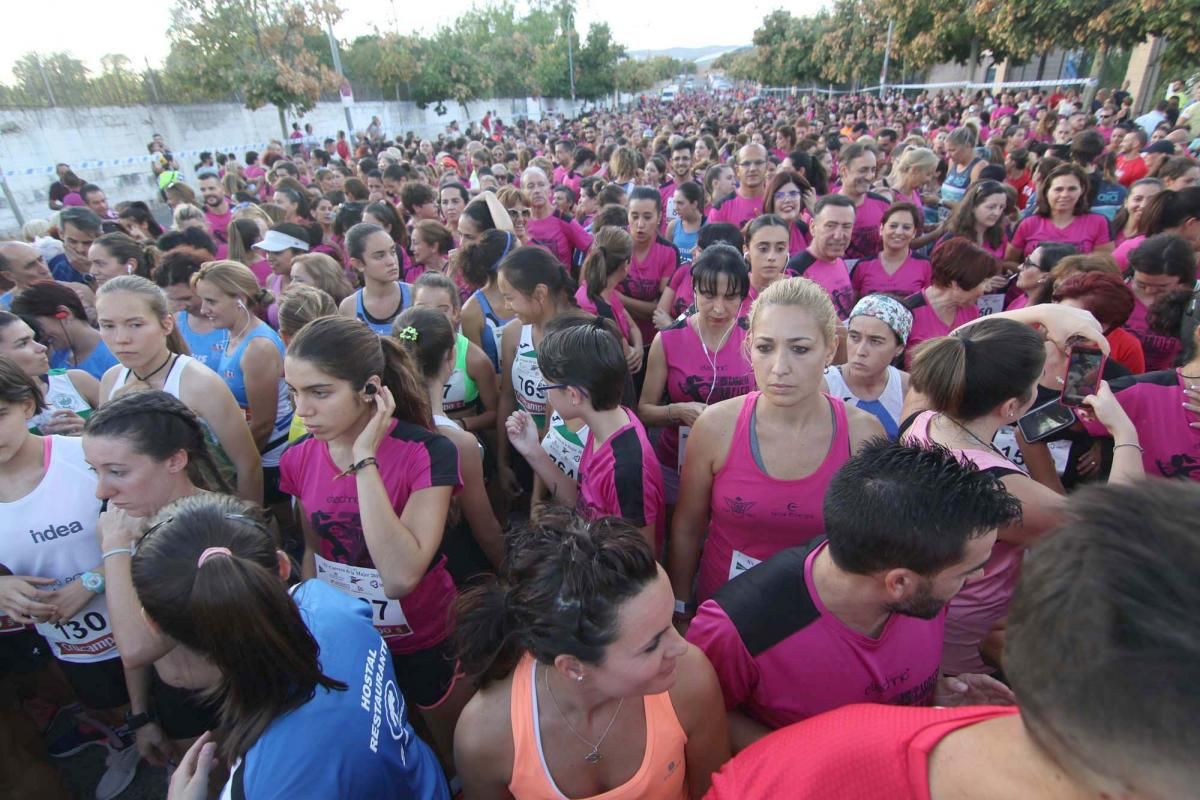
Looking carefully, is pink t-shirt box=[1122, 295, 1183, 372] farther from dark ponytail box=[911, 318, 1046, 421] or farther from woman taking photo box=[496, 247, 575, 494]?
woman taking photo box=[496, 247, 575, 494]

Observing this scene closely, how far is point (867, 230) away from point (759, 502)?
15.5ft

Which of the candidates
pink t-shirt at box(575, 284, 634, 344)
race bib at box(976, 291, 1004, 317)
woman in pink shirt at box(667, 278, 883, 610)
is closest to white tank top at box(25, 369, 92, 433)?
pink t-shirt at box(575, 284, 634, 344)

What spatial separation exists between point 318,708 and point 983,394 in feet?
7.46

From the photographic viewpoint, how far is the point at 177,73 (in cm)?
1806

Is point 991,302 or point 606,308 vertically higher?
point 606,308

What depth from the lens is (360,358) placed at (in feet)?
7.49

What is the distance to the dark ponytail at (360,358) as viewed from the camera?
223 cm

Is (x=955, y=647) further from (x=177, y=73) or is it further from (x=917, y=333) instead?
(x=177, y=73)

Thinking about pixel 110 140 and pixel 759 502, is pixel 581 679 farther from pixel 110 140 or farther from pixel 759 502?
pixel 110 140

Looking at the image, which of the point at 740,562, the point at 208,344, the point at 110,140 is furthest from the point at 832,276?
the point at 110,140

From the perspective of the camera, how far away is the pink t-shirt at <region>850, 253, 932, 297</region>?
4.60m

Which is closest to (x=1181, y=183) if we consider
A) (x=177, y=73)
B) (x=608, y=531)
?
(x=608, y=531)

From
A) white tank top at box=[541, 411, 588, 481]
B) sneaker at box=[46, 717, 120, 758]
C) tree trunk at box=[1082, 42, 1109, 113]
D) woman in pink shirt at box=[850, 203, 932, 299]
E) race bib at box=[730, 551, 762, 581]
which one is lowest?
sneaker at box=[46, 717, 120, 758]

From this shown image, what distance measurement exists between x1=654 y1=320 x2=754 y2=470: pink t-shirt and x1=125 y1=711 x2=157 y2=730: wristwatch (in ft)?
8.59
